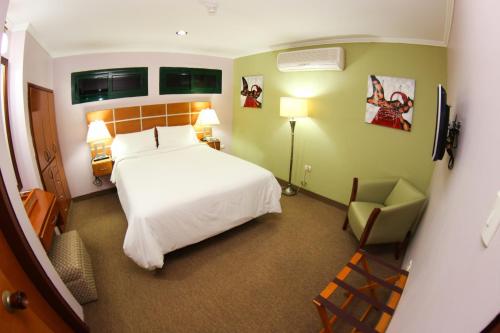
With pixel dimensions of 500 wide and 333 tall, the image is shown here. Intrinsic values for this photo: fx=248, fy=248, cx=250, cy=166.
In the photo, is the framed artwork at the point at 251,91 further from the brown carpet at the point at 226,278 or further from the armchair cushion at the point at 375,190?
the armchair cushion at the point at 375,190

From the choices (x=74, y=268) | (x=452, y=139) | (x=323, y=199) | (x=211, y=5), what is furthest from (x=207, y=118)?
(x=452, y=139)

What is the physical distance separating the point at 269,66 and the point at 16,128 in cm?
354

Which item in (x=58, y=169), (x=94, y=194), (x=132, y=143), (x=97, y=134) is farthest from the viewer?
(x=94, y=194)

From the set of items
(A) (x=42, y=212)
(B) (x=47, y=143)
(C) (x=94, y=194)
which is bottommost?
(C) (x=94, y=194)

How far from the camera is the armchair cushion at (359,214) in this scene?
105 inches

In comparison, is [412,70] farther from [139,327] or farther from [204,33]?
[139,327]

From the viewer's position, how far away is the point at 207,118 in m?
4.75

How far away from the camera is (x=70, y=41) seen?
9.77 ft

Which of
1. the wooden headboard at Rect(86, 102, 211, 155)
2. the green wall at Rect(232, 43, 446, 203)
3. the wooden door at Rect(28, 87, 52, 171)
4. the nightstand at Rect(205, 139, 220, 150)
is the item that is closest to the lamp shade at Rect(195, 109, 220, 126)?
the wooden headboard at Rect(86, 102, 211, 155)

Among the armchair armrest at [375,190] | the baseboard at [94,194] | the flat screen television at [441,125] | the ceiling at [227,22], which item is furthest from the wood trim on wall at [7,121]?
the armchair armrest at [375,190]

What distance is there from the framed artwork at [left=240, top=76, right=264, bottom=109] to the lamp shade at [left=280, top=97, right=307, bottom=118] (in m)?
1.02

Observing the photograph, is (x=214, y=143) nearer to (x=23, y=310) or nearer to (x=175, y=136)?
(x=175, y=136)

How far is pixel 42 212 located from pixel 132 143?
2.17 metres

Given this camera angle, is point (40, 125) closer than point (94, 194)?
Yes
